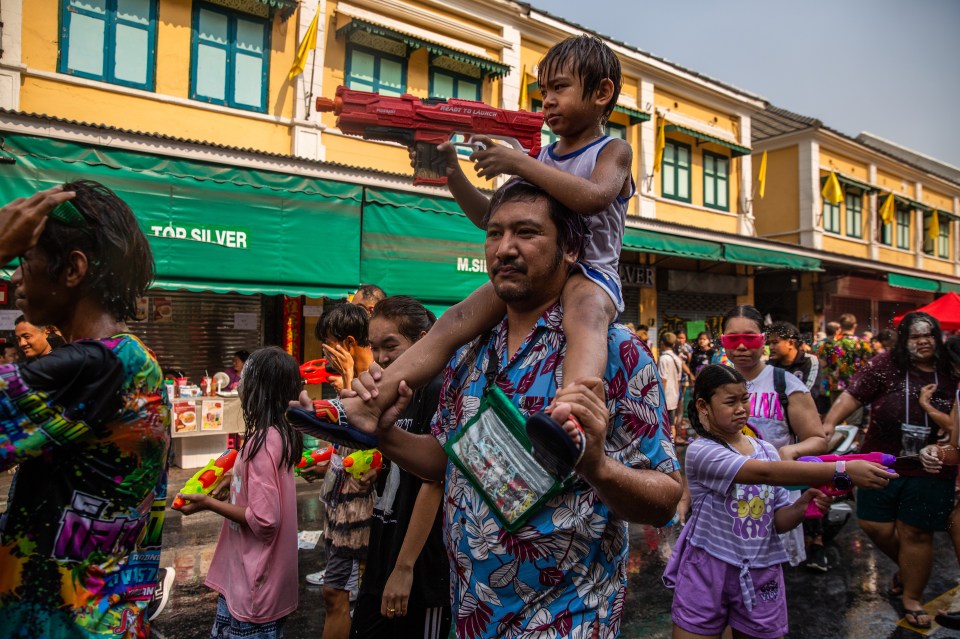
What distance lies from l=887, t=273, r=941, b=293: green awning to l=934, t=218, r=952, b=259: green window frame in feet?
18.1

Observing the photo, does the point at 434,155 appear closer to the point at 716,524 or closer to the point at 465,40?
the point at 716,524

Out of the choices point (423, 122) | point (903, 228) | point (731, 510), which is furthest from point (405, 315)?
point (903, 228)

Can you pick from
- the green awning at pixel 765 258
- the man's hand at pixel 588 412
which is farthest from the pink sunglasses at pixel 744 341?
the green awning at pixel 765 258

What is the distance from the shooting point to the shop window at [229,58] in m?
9.61

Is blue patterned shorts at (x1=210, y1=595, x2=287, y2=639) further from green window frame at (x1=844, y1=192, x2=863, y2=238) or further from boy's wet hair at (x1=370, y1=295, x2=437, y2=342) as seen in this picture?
green window frame at (x1=844, y1=192, x2=863, y2=238)

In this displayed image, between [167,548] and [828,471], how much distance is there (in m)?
5.38

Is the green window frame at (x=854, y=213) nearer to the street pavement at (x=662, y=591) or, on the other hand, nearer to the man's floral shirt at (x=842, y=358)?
the man's floral shirt at (x=842, y=358)

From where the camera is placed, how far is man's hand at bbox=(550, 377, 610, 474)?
1297 millimetres

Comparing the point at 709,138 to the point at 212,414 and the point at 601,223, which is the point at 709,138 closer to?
the point at 212,414

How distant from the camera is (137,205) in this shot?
8.09 metres

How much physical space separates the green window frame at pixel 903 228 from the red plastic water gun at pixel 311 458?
26598 millimetres

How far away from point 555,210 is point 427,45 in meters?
10.7

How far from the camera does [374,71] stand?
36.6 ft

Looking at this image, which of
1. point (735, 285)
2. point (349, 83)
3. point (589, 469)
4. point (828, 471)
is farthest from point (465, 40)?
point (589, 469)
